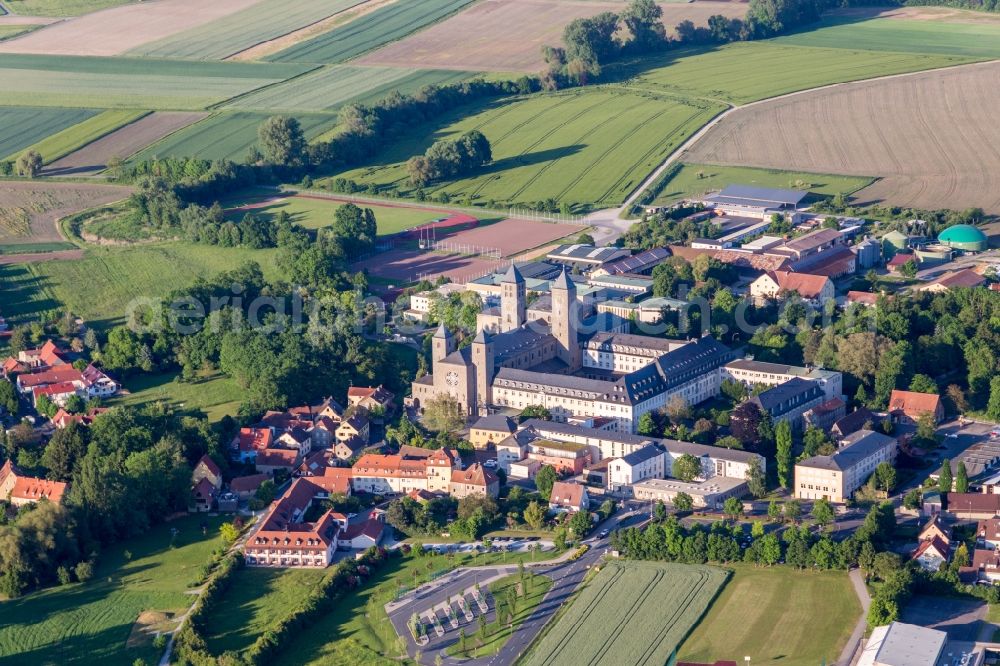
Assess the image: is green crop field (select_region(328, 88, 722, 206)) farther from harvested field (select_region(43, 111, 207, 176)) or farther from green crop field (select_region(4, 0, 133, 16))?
green crop field (select_region(4, 0, 133, 16))

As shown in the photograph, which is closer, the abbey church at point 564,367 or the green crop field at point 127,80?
the abbey church at point 564,367

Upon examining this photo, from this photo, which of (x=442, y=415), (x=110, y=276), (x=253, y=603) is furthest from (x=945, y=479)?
(x=110, y=276)

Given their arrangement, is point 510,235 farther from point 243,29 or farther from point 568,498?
point 243,29

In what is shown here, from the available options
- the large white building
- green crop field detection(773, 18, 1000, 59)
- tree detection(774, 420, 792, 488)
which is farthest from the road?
green crop field detection(773, 18, 1000, 59)

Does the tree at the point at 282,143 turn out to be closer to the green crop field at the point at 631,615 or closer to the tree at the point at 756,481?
the tree at the point at 756,481

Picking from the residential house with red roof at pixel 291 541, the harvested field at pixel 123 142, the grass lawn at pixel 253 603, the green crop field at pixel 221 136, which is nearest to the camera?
the grass lawn at pixel 253 603

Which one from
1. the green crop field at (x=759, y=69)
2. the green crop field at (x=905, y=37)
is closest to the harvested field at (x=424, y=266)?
the green crop field at (x=759, y=69)
